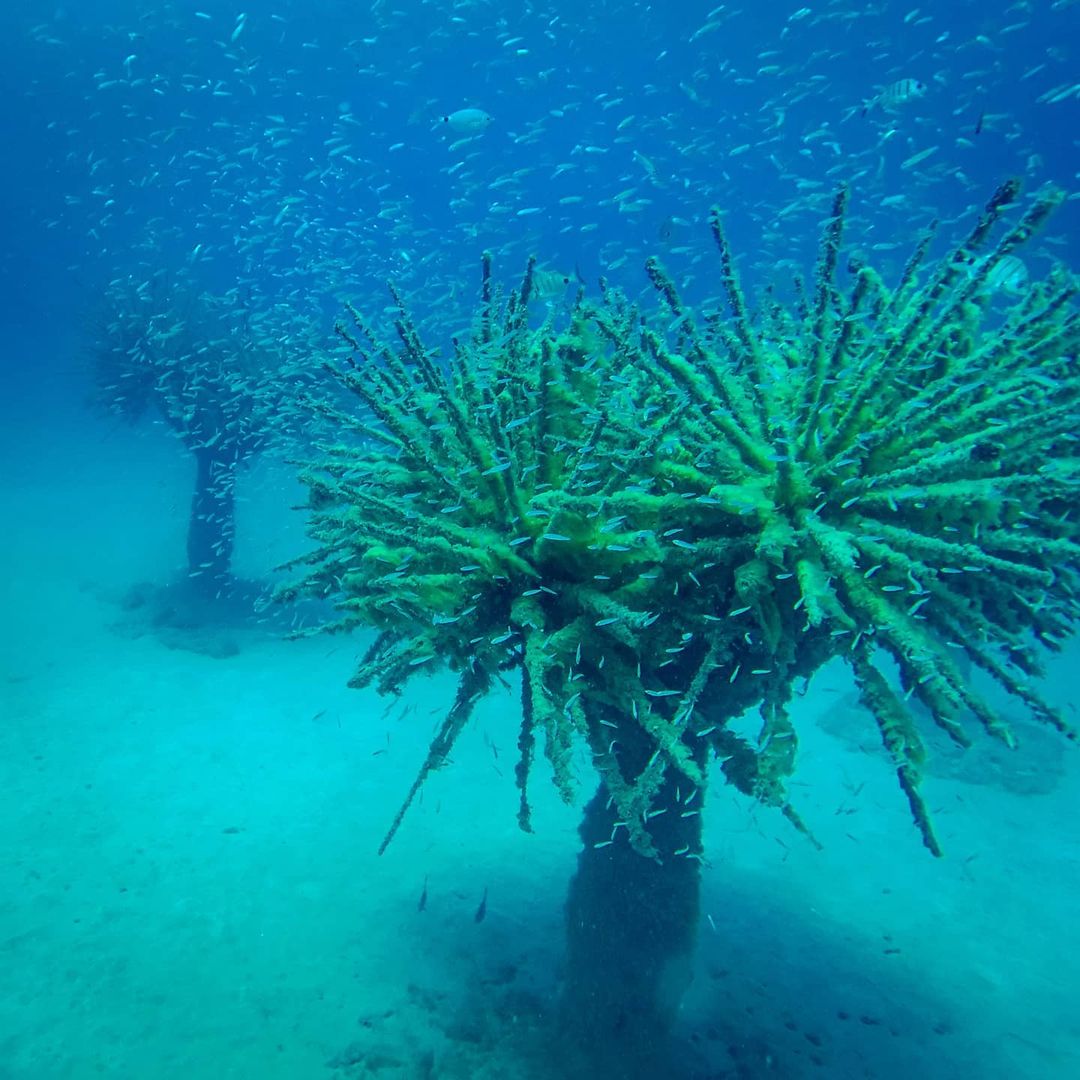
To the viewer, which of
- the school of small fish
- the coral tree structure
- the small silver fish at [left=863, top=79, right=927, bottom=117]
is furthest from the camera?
the school of small fish

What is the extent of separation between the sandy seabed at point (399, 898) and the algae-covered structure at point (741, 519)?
5.00 ft

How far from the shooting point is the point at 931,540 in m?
2.74

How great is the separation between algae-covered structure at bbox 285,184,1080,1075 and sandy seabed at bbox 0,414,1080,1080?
1.52 meters

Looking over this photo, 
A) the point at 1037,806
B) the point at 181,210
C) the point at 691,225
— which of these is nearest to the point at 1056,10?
the point at 691,225

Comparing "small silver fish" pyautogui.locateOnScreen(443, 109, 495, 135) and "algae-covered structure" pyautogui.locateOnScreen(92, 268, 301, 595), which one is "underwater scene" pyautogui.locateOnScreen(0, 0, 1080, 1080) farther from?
"small silver fish" pyautogui.locateOnScreen(443, 109, 495, 135)

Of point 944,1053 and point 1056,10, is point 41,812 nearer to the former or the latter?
point 944,1053

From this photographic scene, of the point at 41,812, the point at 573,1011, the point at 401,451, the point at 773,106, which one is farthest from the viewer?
the point at 773,106

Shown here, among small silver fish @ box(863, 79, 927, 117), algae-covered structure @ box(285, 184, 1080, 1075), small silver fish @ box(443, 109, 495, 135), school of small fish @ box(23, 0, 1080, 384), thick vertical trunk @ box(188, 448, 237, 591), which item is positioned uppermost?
school of small fish @ box(23, 0, 1080, 384)

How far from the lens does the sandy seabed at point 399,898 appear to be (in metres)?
5.56

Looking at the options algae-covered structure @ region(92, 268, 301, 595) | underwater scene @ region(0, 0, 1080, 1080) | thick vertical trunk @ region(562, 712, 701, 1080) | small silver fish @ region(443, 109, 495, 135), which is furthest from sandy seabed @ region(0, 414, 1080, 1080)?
small silver fish @ region(443, 109, 495, 135)

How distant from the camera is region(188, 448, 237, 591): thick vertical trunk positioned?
16.1 meters

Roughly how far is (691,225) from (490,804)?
51890 mm

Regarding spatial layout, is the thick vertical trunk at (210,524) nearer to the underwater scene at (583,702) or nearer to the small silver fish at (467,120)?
the underwater scene at (583,702)

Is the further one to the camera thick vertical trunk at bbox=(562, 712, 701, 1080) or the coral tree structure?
thick vertical trunk at bbox=(562, 712, 701, 1080)
